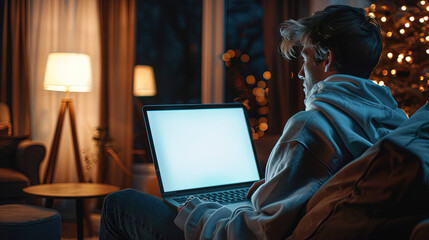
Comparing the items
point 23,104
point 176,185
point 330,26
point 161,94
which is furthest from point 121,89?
point 330,26

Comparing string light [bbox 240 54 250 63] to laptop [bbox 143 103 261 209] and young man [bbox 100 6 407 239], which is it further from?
young man [bbox 100 6 407 239]

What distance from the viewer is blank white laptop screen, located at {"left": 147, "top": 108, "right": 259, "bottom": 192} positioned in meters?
1.44

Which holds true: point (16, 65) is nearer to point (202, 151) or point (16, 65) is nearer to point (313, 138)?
point (202, 151)

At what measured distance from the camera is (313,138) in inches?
37.1

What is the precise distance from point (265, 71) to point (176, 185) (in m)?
2.78

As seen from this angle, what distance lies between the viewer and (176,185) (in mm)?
1422

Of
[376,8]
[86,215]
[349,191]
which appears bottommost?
[86,215]

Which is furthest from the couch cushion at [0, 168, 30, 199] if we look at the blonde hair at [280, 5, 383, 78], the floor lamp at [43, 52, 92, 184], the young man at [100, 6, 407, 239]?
the blonde hair at [280, 5, 383, 78]

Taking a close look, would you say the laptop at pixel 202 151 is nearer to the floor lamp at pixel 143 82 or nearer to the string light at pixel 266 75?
the string light at pixel 266 75

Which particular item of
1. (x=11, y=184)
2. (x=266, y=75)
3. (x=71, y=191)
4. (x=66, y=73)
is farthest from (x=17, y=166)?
(x=266, y=75)

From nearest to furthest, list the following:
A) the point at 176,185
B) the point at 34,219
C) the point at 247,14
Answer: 1. the point at 176,185
2. the point at 34,219
3. the point at 247,14

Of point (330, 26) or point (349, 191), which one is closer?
point (349, 191)

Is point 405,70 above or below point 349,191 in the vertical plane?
above

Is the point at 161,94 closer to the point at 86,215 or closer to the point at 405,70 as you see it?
the point at 86,215
